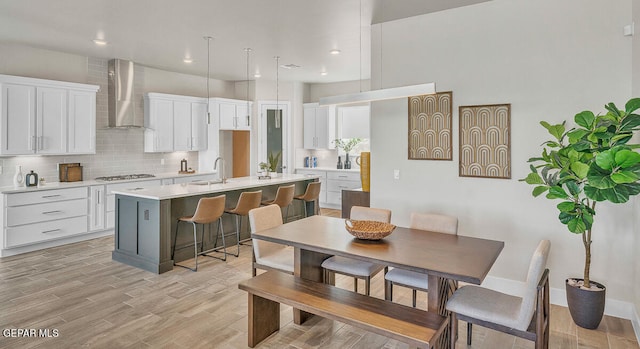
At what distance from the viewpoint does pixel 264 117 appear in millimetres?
8430

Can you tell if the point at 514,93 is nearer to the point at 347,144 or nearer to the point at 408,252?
the point at 408,252

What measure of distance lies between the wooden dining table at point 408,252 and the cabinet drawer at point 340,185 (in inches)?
189

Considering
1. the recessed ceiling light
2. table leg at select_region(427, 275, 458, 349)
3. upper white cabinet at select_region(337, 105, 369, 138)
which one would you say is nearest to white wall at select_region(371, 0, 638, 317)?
table leg at select_region(427, 275, 458, 349)

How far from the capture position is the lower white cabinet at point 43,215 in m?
4.86

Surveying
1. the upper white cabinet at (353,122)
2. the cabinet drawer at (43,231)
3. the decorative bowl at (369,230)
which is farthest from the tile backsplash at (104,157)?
the decorative bowl at (369,230)

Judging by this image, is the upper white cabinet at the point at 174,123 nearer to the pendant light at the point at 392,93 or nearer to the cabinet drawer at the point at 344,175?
the cabinet drawer at the point at 344,175

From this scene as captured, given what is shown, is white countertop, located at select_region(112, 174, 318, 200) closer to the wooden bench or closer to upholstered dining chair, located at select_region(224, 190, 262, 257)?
upholstered dining chair, located at select_region(224, 190, 262, 257)

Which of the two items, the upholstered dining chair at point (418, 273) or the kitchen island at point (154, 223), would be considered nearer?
the upholstered dining chair at point (418, 273)

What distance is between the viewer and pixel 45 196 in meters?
5.15

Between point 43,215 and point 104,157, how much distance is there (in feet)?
4.95

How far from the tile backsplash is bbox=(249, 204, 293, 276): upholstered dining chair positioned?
420 cm

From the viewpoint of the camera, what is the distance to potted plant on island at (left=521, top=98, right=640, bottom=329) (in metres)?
2.50

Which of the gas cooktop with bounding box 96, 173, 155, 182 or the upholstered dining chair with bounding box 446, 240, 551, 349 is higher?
the gas cooktop with bounding box 96, 173, 155, 182

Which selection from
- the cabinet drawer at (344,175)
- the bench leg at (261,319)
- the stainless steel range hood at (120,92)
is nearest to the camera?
the bench leg at (261,319)
